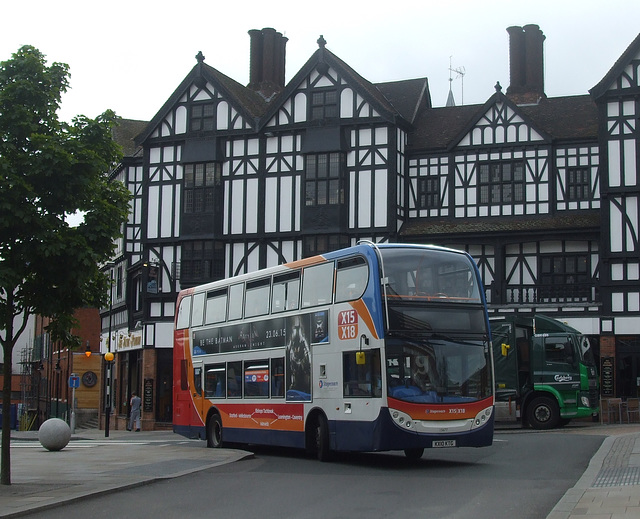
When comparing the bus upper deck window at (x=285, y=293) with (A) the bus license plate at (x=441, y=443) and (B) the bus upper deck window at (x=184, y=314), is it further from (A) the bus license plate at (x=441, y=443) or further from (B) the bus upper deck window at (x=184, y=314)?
(B) the bus upper deck window at (x=184, y=314)

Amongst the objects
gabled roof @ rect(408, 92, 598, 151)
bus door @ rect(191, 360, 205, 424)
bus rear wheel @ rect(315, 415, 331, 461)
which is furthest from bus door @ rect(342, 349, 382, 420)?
gabled roof @ rect(408, 92, 598, 151)

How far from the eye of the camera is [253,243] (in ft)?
131

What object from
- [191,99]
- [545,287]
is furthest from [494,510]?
[191,99]

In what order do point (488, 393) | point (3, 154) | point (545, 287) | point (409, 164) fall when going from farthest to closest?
point (409, 164), point (545, 287), point (488, 393), point (3, 154)

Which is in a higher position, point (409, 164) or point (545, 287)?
point (409, 164)

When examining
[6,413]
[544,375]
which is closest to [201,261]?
[544,375]

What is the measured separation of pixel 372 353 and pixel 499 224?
2144 centimetres

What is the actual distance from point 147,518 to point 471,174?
28.8 meters

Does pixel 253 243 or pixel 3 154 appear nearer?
pixel 3 154

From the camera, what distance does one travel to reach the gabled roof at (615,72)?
116ft

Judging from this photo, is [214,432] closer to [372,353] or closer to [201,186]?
[372,353]

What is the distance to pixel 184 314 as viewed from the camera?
82.3 ft

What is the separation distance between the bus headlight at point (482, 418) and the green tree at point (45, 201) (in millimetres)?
7158

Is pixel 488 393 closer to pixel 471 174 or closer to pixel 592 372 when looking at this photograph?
pixel 592 372
